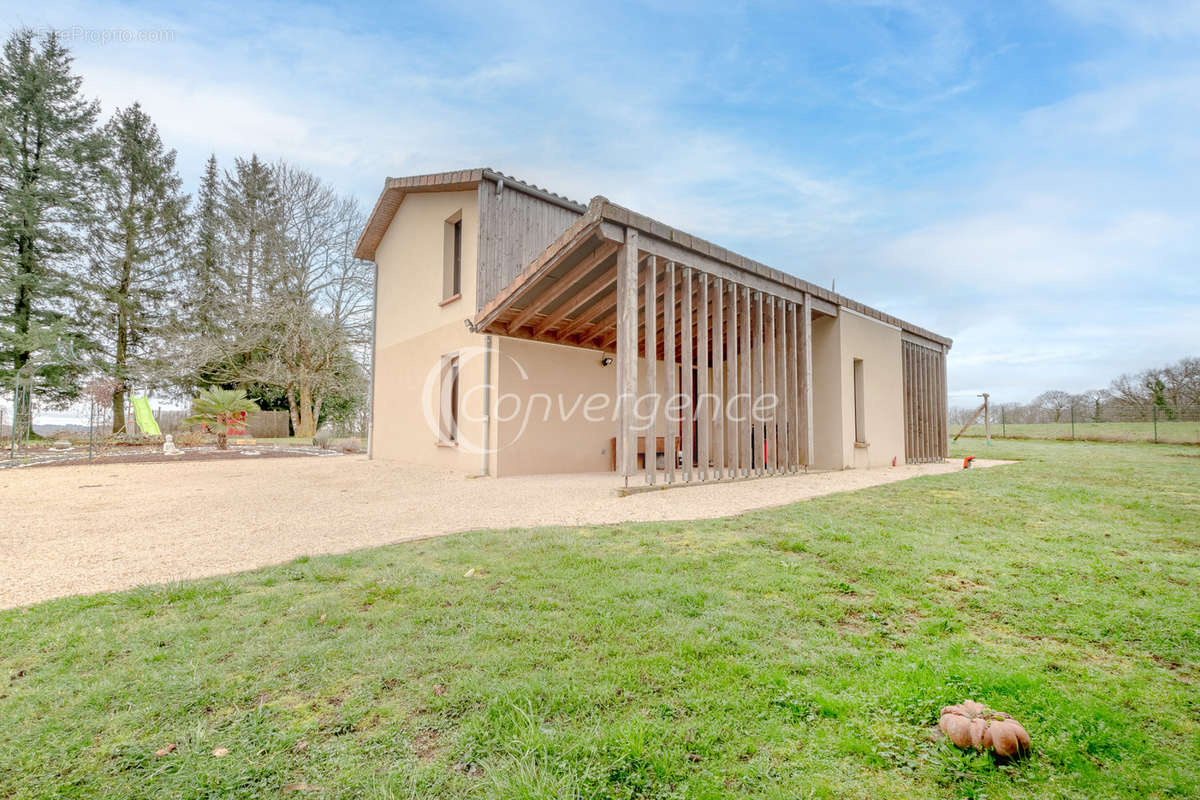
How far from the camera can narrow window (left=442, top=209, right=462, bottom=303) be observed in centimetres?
1012

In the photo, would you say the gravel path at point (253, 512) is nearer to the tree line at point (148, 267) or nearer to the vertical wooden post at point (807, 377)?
the vertical wooden post at point (807, 377)

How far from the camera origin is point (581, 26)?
815 centimetres

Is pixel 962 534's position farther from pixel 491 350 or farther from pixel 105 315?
pixel 105 315

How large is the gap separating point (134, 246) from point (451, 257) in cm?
1695

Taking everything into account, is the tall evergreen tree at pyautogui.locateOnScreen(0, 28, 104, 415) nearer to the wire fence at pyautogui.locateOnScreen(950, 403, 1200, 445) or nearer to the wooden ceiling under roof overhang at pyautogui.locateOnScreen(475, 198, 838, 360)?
the wooden ceiling under roof overhang at pyautogui.locateOnScreen(475, 198, 838, 360)

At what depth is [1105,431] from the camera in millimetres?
19375

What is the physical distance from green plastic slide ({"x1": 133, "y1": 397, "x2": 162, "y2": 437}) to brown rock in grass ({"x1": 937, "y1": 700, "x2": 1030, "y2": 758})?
21190mm

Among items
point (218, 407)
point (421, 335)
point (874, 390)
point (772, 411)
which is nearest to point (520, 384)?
point (421, 335)

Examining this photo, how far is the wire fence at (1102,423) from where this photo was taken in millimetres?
17578

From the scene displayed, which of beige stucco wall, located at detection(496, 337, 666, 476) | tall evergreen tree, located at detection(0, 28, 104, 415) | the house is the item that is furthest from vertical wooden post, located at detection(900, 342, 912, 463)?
tall evergreen tree, located at detection(0, 28, 104, 415)

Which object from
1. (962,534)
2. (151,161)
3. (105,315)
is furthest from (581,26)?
(151,161)

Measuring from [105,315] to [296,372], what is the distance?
6577 millimetres

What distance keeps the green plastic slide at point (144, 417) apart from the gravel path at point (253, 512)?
8725 millimetres

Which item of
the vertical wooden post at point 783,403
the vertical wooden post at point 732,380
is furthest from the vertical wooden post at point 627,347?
the vertical wooden post at point 783,403
